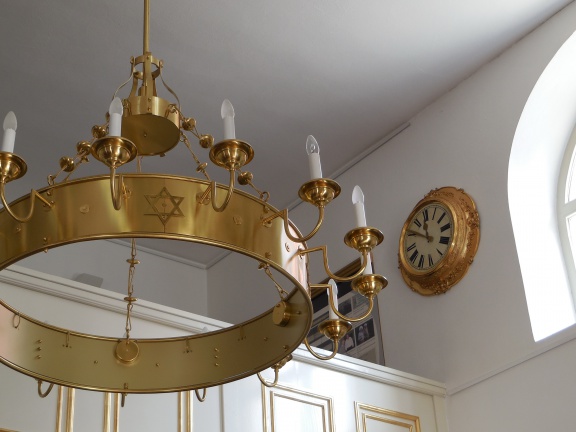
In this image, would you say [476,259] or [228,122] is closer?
[228,122]

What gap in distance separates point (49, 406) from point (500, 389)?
2698mm

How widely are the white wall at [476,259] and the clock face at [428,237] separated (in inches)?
7.5

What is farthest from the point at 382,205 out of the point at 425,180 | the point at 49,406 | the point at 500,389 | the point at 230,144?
the point at 230,144

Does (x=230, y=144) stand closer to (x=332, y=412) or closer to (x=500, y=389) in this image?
(x=332, y=412)

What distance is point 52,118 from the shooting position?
6965 millimetres

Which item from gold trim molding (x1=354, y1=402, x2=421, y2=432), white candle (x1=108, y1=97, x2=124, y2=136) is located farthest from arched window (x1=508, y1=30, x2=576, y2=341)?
white candle (x1=108, y1=97, x2=124, y2=136)

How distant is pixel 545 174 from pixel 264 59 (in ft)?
6.69

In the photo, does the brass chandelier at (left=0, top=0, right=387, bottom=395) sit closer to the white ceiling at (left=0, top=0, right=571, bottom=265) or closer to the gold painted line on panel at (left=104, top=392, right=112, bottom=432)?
the gold painted line on panel at (left=104, top=392, right=112, bottom=432)

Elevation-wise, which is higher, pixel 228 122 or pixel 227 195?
pixel 228 122

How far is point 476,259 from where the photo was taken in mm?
6250

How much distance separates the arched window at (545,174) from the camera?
6035 mm

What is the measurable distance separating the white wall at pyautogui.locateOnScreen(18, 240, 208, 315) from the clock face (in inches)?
106

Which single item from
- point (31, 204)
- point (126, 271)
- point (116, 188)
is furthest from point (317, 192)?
point (126, 271)

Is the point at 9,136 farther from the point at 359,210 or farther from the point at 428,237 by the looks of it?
the point at 428,237
